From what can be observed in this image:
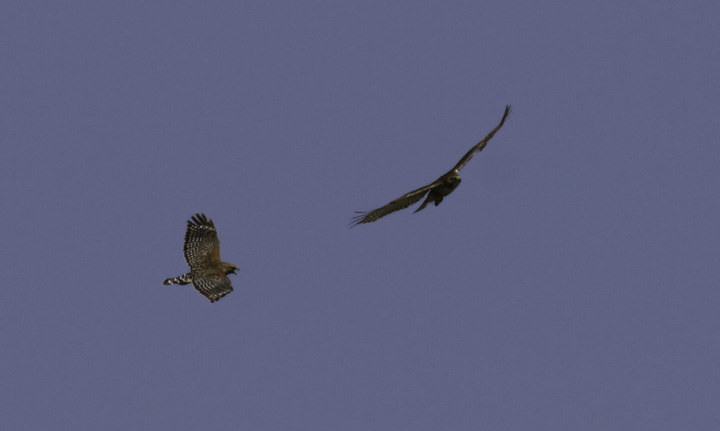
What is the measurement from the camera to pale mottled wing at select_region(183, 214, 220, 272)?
29.9 metres

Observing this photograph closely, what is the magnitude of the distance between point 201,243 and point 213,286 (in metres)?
2.40

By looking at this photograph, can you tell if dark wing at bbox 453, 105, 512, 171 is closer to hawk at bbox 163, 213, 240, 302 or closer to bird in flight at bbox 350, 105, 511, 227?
bird in flight at bbox 350, 105, 511, 227

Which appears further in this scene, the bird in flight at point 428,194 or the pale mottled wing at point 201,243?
the pale mottled wing at point 201,243

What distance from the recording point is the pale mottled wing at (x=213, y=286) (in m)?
27.9

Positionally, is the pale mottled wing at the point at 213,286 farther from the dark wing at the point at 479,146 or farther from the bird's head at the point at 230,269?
the dark wing at the point at 479,146

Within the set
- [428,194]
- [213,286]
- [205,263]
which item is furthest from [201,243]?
[428,194]

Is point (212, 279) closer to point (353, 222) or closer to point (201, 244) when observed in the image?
point (201, 244)

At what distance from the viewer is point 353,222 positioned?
24.8 m

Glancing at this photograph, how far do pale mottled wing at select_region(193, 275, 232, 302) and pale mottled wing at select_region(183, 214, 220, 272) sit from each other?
2.65 ft

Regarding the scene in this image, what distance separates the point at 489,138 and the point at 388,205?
4.37 metres

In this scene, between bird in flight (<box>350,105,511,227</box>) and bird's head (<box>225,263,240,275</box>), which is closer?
bird in flight (<box>350,105,511,227</box>)

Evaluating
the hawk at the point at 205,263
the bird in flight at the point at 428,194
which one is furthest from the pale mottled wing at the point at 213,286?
the bird in flight at the point at 428,194

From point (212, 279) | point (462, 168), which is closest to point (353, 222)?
point (462, 168)

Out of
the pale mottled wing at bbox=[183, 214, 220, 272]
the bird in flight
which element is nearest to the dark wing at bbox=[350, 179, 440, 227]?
the bird in flight
